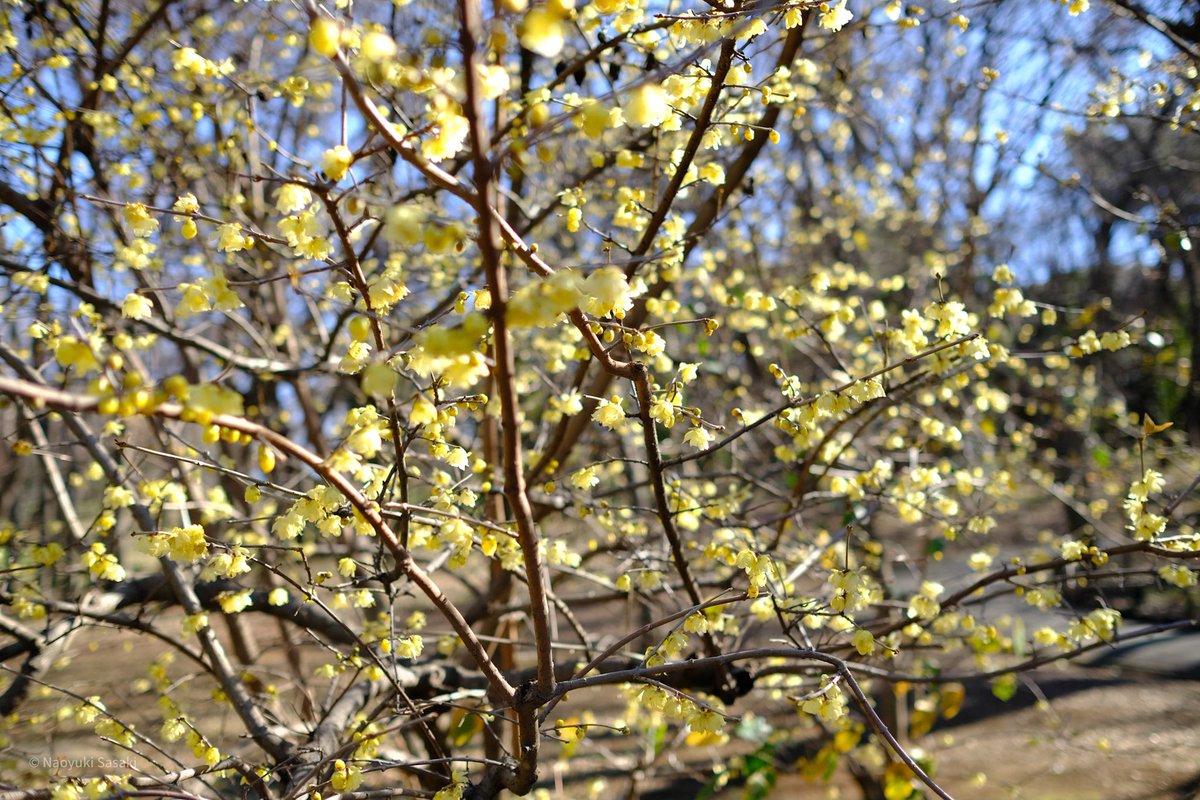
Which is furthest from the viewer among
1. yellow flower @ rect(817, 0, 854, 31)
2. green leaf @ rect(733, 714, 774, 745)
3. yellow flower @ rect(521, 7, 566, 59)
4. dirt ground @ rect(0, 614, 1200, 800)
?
dirt ground @ rect(0, 614, 1200, 800)

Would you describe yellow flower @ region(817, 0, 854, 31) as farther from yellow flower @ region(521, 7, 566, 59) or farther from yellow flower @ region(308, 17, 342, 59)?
yellow flower @ region(308, 17, 342, 59)

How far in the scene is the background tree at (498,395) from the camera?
151 centimetres

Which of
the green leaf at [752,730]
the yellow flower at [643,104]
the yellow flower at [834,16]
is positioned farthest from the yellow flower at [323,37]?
the green leaf at [752,730]

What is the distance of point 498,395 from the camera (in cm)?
171

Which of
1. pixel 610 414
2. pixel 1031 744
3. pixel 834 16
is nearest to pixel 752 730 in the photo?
pixel 1031 744

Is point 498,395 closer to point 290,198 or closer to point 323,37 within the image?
point 290,198

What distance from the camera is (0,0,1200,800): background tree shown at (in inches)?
59.4

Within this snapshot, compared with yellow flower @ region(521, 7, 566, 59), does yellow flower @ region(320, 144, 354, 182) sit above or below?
above

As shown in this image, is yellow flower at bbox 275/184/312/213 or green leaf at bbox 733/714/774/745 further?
green leaf at bbox 733/714/774/745

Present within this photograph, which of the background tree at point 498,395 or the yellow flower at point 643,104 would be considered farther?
the background tree at point 498,395

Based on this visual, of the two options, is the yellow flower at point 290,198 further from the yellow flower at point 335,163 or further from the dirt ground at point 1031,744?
the dirt ground at point 1031,744

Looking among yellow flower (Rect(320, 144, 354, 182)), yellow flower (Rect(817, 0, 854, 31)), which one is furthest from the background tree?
yellow flower (Rect(817, 0, 854, 31))

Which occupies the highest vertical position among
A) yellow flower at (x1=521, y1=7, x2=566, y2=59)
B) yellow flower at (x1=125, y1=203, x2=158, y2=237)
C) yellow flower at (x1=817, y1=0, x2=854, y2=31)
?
yellow flower at (x1=817, y1=0, x2=854, y2=31)

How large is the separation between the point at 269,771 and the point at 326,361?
191 centimetres
